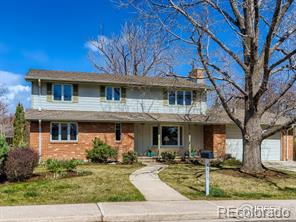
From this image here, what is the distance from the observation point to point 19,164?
1227cm

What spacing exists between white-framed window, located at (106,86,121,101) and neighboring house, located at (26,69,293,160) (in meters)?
0.07

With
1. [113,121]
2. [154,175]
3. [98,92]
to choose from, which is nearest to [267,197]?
[154,175]

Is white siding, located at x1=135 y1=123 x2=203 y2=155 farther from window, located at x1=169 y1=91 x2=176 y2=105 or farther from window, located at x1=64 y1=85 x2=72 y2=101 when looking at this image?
window, located at x1=64 y1=85 x2=72 y2=101

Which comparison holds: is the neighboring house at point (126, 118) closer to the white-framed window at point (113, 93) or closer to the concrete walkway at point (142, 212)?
the white-framed window at point (113, 93)

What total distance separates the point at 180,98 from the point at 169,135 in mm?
2685

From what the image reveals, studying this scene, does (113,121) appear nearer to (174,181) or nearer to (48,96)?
(48,96)

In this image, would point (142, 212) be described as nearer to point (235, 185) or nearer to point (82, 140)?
point (235, 185)

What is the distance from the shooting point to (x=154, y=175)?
14.5 meters

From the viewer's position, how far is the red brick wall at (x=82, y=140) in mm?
20750

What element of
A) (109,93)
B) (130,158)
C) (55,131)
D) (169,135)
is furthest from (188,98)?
(55,131)

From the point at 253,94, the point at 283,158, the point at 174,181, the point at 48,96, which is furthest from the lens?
the point at 283,158

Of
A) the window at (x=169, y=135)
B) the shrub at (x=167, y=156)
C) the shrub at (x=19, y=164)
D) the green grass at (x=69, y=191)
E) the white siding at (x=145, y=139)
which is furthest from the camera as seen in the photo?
the window at (x=169, y=135)

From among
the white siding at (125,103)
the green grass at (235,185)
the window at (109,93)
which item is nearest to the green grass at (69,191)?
the green grass at (235,185)

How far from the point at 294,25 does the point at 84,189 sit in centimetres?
1008
